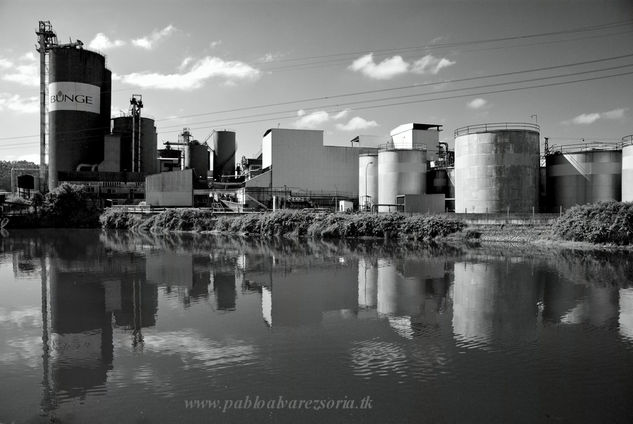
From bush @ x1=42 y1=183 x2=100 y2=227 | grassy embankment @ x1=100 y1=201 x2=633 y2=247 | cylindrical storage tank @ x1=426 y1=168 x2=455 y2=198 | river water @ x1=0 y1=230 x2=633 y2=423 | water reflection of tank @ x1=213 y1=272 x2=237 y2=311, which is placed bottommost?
river water @ x1=0 y1=230 x2=633 y2=423

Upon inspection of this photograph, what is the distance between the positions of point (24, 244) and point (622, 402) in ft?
112

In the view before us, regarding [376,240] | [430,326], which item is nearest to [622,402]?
[430,326]

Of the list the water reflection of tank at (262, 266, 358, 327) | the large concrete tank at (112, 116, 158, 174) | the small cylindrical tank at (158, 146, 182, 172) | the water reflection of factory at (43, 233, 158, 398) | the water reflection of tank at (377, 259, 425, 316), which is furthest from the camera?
the small cylindrical tank at (158, 146, 182, 172)

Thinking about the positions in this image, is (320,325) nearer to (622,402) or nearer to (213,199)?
(622,402)

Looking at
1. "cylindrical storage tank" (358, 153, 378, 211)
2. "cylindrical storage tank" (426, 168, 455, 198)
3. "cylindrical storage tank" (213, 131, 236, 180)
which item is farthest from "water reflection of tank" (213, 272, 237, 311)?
"cylindrical storage tank" (213, 131, 236, 180)

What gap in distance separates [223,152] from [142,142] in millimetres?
10396

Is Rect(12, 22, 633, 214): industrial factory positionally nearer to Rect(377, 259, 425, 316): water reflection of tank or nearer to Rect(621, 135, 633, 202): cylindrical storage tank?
Rect(621, 135, 633, 202): cylindrical storage tank

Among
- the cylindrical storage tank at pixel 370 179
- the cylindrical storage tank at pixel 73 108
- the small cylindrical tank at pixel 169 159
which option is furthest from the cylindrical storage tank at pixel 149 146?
the cylindrical storage tank at pixel 370 179

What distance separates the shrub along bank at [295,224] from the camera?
34406 mm

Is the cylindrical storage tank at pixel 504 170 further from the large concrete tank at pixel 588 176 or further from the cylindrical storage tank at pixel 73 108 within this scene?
the cylindrical storage tank at pixel 73 108

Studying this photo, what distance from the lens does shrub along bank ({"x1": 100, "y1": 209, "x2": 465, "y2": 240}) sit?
34406mm

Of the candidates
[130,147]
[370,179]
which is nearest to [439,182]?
[370,179]

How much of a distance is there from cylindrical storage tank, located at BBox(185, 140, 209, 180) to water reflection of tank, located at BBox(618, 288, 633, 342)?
56.7 metres

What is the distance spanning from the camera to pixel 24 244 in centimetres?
3206
